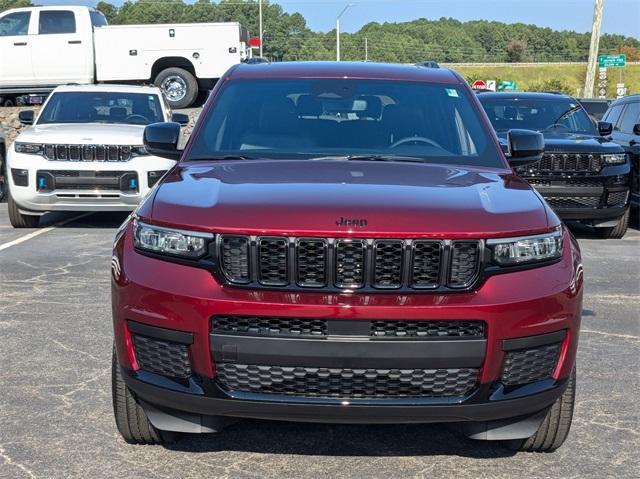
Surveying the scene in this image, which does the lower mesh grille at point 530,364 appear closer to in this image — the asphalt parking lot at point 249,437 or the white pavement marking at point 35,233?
the asphalt parking lot at point 249,437

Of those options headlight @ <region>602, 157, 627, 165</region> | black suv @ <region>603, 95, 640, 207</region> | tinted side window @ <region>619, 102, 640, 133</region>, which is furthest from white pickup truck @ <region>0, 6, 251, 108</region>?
headlight @ <region>602, 157, 627, 165</region>

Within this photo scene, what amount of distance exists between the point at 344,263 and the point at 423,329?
1.21 ft

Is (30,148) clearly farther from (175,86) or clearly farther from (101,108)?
(175,86)

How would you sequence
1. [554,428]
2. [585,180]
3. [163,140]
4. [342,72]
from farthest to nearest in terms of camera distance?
[585,180], [342,72], [163,140], [554,428]

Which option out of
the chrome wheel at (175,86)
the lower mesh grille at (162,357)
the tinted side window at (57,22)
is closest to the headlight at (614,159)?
the lower mesh grille at (162,357)

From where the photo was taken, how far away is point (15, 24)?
2055 centimetres

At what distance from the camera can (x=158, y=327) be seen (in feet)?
11.6

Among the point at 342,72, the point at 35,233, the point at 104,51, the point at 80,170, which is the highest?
the point at 342,72

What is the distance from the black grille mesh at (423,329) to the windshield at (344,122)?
1.34 metres

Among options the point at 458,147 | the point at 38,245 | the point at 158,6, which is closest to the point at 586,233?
the point at 38,245

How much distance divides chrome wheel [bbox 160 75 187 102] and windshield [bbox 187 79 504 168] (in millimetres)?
16877

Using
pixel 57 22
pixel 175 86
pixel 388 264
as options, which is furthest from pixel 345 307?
pixel 175 86

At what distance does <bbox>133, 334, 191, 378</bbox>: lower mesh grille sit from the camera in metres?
3.52

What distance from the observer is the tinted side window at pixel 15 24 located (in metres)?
20.5
